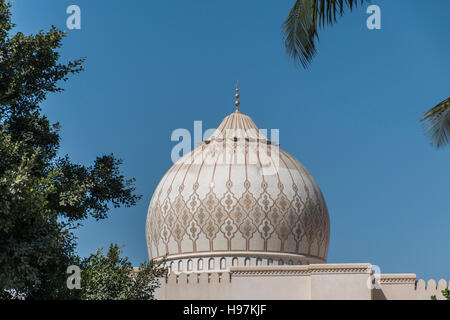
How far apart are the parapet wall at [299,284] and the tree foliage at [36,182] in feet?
26.7

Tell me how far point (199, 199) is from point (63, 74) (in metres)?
11.2

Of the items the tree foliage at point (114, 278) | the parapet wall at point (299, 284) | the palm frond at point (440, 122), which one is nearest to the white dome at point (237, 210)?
the parapet wall at point (299, 284)

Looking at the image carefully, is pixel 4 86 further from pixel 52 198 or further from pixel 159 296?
pixel 159 296

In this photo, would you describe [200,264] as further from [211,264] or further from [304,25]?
[304,25]

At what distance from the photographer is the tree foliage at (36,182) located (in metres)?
7.93

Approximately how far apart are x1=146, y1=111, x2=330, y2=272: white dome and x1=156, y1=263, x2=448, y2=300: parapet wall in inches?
59.1

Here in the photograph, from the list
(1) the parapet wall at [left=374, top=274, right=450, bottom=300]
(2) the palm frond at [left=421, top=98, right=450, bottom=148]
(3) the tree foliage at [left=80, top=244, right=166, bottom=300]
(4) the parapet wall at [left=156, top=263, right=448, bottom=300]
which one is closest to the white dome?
(4) the parapet wall at [left=156, top=263, right=448, bottom=300]

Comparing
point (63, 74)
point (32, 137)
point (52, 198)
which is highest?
point (63, 74)

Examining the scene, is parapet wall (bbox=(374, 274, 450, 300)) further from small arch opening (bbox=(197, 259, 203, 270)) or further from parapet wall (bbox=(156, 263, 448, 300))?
small arch opening (bbox=(197, 259, 203, 270))

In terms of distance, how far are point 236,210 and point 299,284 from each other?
312 centimetres

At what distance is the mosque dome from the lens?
66.5 feet
